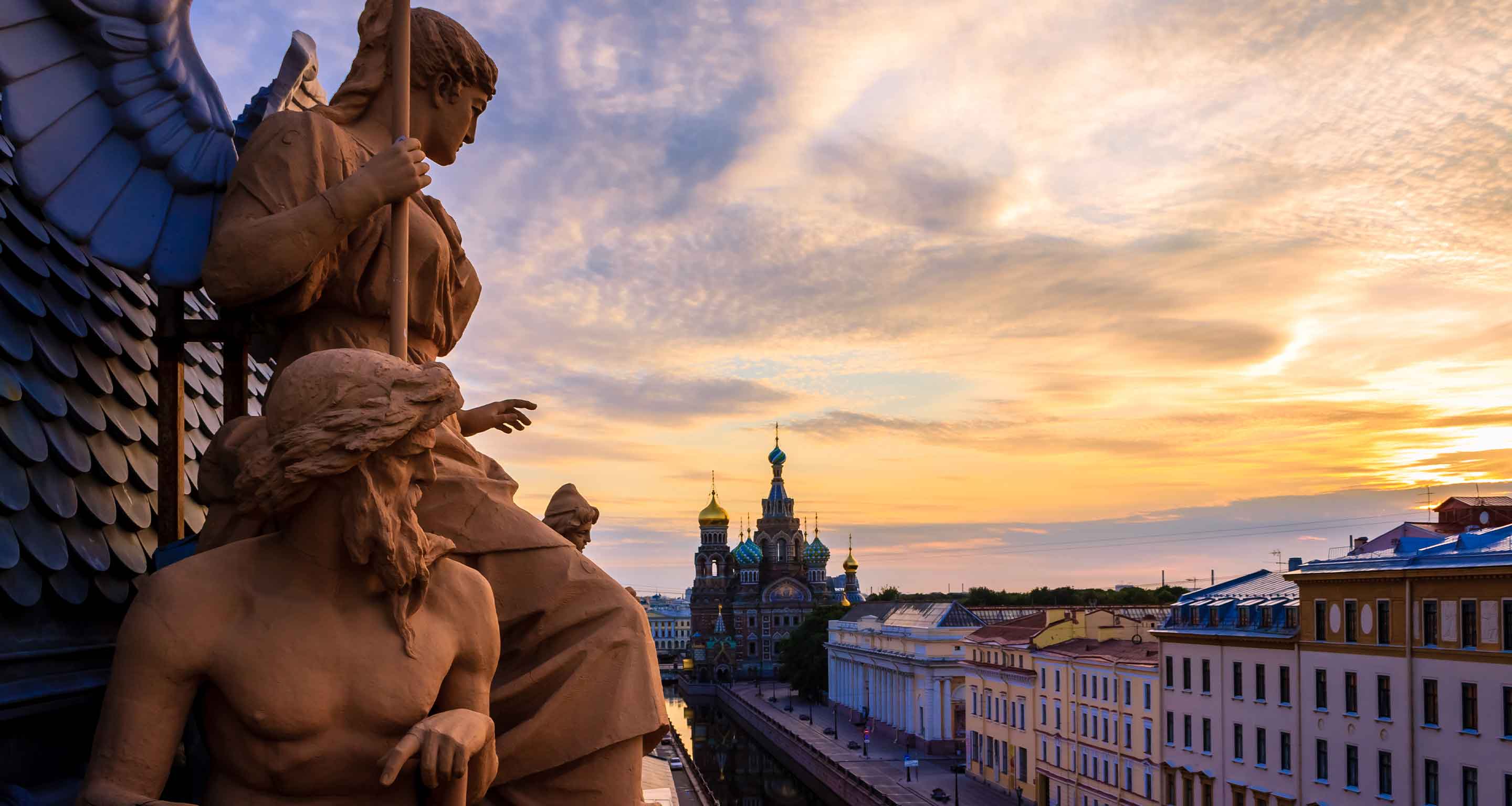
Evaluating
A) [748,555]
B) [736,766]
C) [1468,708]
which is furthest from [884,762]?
[748,555]

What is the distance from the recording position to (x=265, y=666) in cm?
305

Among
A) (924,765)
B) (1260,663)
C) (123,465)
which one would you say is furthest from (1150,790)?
(123,465)

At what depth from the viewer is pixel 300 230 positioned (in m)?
3.96

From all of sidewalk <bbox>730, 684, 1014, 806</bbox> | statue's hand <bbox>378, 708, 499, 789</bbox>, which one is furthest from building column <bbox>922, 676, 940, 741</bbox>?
statue's hand <bbox>378, 708, 499, 789</bbox>

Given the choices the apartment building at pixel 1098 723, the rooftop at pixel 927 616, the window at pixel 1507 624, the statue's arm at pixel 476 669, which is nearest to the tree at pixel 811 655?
the rooftop at pixel 927 616

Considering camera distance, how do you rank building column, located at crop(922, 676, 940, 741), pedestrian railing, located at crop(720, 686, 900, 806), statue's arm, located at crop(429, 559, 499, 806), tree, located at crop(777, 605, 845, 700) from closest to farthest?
statue's arm, located at crop(429, 559, 499, 806)
pedestrian railing, located at crop(720, 686, 900, 806)
building column, located at crop(922, 676, 940, 741)
tree, located at crop(777, 605, 845, 700)

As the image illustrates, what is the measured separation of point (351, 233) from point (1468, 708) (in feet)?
94.4

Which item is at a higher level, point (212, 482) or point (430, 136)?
point (430, 136)

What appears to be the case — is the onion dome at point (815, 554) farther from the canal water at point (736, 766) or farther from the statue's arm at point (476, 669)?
the statue's arm at point (476, 669)

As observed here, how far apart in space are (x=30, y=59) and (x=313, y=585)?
100 inches

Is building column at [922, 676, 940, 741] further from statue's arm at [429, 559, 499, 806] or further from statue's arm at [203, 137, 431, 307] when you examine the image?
statue's arm at [429, 559, 499, 806]

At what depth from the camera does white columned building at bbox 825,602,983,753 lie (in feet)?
210

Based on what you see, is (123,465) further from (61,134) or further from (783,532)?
(783,532)

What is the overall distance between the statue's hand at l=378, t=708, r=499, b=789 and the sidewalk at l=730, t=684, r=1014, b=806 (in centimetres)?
4748
